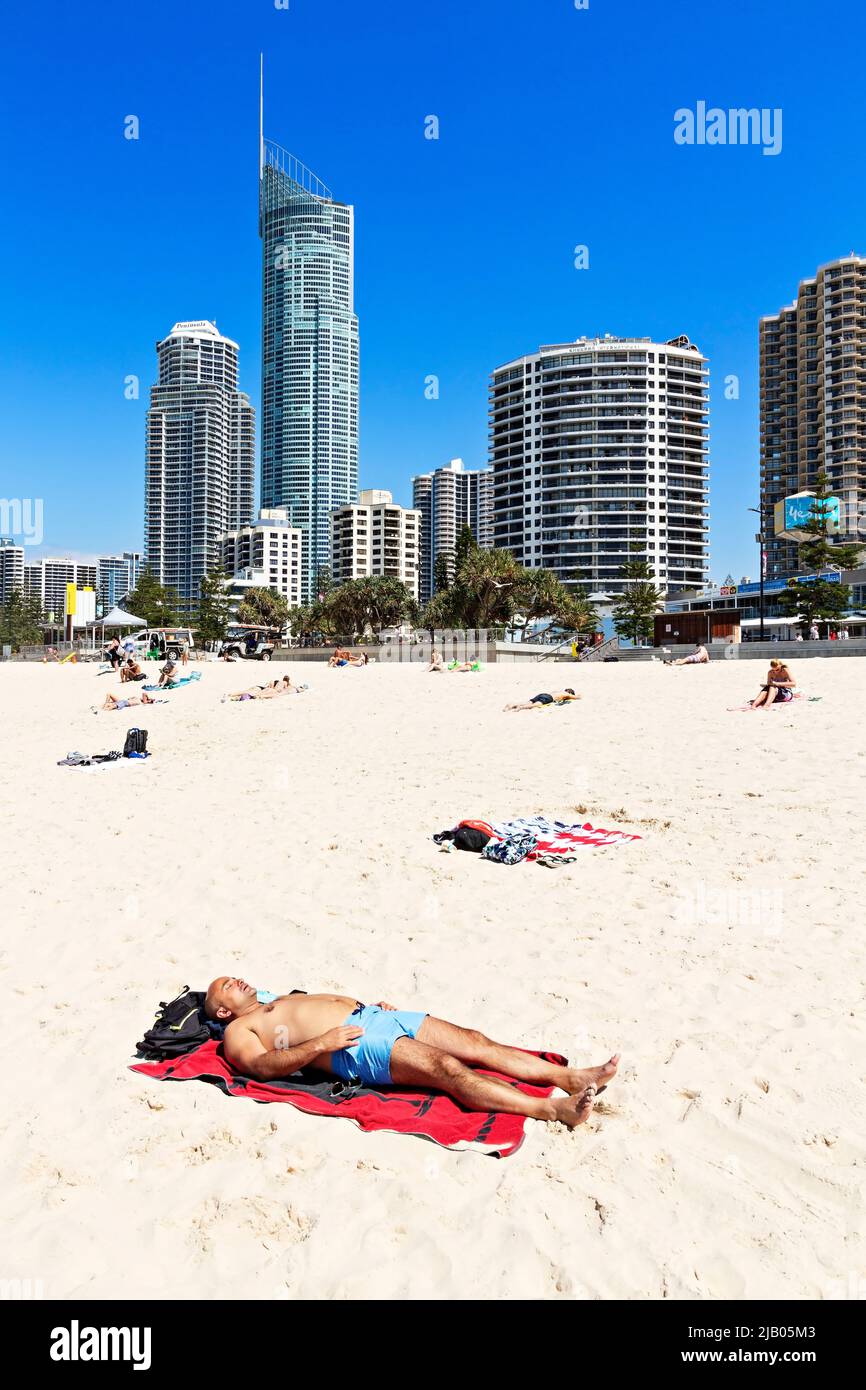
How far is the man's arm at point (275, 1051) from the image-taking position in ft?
12.5

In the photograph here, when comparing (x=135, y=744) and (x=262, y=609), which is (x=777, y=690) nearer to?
(x=135, y=744)

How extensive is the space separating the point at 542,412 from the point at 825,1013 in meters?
133

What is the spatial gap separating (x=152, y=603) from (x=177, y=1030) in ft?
290

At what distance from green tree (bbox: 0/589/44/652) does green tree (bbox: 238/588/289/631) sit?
2822 cm

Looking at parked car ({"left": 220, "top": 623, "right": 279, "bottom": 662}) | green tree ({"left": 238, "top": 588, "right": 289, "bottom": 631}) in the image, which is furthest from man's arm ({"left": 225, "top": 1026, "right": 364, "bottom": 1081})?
green tree ({"left": 238, "top": 588, "right": 289, "bottom": 631})

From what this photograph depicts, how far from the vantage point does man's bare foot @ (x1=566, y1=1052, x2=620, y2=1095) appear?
364cm

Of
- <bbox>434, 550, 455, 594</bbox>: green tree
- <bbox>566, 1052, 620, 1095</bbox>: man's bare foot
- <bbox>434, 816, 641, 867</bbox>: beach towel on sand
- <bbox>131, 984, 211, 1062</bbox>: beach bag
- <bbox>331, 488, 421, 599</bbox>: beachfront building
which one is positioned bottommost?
<bbox>131, 984, 211, 1062</bbox>: beach bag

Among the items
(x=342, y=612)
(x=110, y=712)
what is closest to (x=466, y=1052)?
(x=110, y=712)

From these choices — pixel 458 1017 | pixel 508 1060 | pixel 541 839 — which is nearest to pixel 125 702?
pixel 541 839

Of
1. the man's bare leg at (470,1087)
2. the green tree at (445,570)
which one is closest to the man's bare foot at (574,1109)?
the man's bare leg at (470,1087)

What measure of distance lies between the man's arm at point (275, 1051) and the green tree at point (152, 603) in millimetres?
82957

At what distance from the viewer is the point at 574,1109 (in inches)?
136

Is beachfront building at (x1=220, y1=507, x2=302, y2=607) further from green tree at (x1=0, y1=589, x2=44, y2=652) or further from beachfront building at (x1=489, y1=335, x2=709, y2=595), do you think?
beachfront building at (x1=489, y1=335, x2=709, y2=595)
